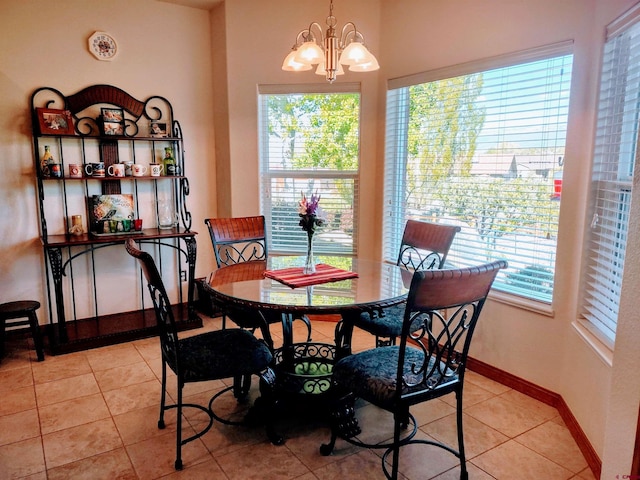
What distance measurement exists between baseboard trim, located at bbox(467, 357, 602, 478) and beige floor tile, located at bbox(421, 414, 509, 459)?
350mm

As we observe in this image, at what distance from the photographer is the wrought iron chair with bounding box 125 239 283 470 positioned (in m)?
2.07

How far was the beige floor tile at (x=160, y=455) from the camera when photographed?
206cm

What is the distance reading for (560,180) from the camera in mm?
2592

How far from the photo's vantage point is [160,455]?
2.17 metres

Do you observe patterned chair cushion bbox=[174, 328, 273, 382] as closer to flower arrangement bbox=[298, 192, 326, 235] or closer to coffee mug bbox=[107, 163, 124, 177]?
flower arrangement bbox=[298, 192, 326, 235]

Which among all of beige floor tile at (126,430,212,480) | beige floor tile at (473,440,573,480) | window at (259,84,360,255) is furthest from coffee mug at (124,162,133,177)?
beige floor tile at (473,440,573,480)

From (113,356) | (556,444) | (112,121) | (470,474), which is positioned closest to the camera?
(470,474)

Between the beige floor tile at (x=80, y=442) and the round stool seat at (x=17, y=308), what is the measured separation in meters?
1.21

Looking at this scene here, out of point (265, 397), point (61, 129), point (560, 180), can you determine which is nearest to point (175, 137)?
point (61, 129)

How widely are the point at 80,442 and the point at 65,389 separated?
67 cm

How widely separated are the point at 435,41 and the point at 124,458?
126 inches

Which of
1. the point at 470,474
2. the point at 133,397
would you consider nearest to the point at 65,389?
the point at 133,397

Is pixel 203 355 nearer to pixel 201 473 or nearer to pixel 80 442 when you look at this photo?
pixel 201 473

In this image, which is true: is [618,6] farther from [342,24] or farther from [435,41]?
[342,24]
